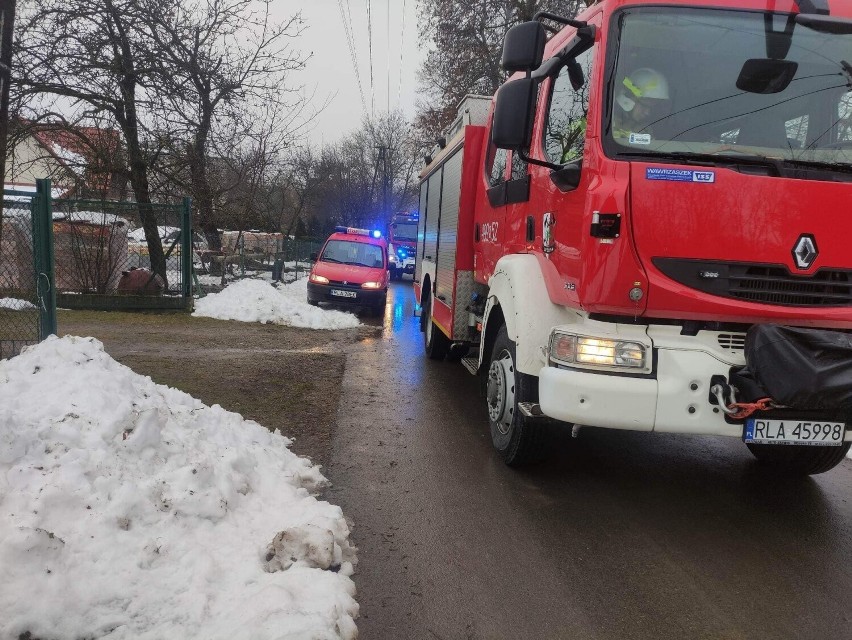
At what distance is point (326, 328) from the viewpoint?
11414 millimetres

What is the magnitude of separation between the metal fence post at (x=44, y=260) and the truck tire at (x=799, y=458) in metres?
6.45

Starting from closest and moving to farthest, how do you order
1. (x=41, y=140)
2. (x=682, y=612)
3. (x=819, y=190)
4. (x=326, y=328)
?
(x=682, y=612) → (x=819, y=190) → (x=326, y=328) → (x=41, y=140)

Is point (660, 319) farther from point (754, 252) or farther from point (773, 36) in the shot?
point (773, 36)

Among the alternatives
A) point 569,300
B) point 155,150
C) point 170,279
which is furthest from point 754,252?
point 155,150

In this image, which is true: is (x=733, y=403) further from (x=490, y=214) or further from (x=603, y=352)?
(x=490, y=214)

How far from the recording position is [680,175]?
3305 millimetres

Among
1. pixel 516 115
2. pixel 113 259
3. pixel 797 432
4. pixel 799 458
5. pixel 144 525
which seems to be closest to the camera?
pixel 144 525

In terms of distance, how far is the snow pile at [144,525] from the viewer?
229 centimetres

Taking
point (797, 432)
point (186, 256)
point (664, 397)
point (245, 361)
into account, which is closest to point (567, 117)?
point (664, 397)

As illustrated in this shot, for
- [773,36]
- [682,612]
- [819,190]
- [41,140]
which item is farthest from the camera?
[41,140]

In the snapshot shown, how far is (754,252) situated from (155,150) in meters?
13.3

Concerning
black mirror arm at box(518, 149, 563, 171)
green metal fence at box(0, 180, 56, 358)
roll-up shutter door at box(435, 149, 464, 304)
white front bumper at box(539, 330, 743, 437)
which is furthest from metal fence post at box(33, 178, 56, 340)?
white front bumper at box(539, 330, 743, 437)

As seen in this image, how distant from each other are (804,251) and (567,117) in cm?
165

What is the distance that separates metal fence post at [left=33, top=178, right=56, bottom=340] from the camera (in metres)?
6.11
